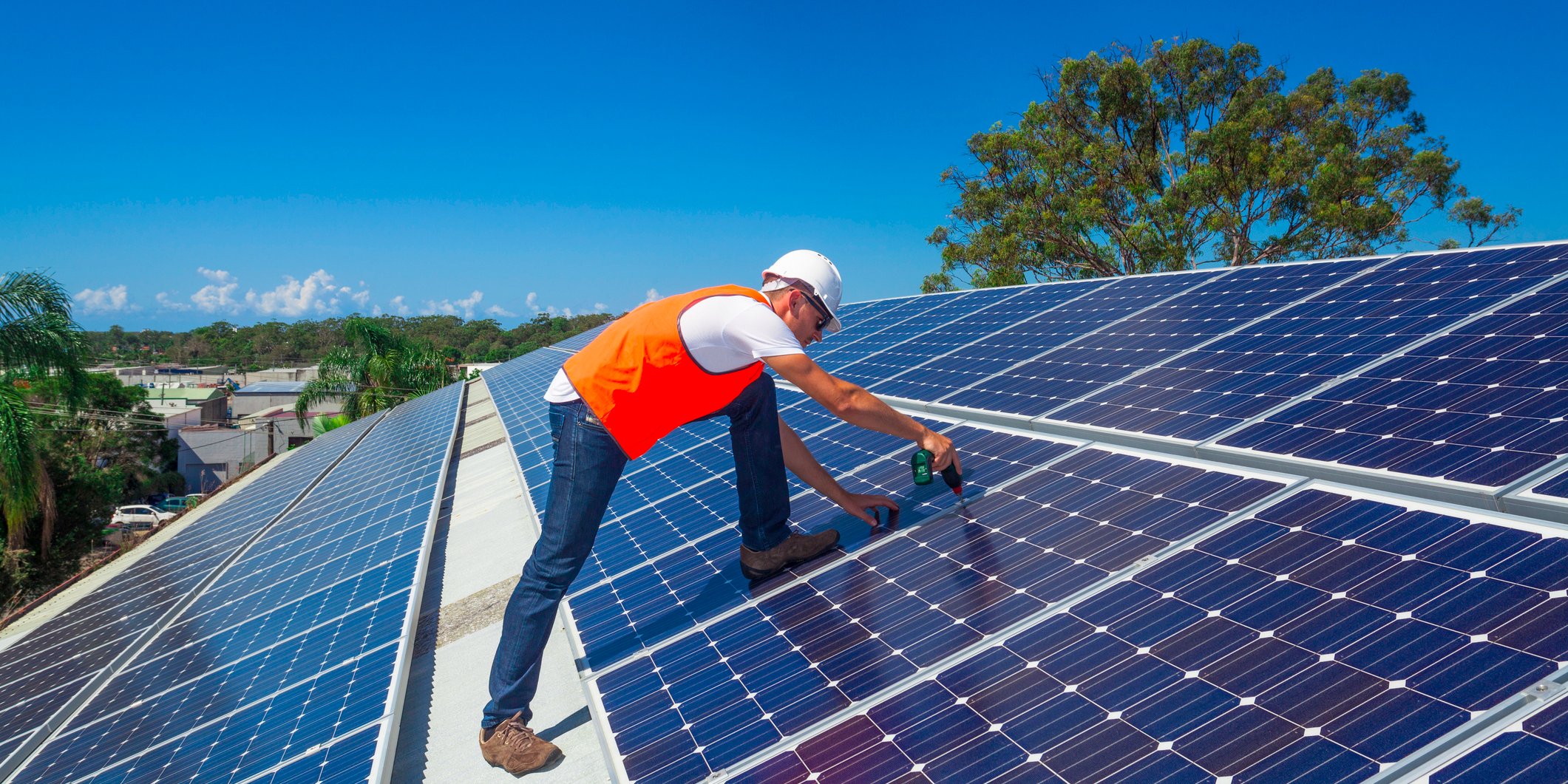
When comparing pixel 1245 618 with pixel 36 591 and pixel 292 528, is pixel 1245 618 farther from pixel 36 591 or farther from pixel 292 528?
pixel 36 591

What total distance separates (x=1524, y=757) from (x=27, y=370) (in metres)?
38.7

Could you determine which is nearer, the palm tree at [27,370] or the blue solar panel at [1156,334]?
the blue solar panel at [1156,334]

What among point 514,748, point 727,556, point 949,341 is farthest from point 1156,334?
point 514,748

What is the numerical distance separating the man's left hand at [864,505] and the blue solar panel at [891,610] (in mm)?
277

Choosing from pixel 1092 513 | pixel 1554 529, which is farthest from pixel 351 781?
pixel 1554 529

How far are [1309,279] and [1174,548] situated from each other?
636 cm

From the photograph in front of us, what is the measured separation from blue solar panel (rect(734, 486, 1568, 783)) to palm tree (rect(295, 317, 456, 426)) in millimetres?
43714

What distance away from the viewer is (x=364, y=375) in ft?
143

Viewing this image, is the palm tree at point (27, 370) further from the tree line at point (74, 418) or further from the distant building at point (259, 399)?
the distant building at point (259, 399)

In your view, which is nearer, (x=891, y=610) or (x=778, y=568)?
(x=891, y=610)

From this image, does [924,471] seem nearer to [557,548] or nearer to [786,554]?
[786,554]

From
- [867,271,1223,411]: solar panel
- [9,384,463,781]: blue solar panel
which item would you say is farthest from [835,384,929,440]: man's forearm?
[9,384,463,781]: blue solar panel

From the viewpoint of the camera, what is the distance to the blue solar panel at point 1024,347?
25.5ft

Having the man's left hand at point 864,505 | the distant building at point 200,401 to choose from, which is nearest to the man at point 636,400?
the man's left hand at point 864,505
